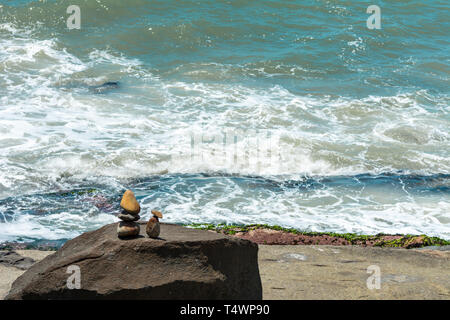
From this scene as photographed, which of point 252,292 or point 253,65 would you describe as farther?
point 253,65

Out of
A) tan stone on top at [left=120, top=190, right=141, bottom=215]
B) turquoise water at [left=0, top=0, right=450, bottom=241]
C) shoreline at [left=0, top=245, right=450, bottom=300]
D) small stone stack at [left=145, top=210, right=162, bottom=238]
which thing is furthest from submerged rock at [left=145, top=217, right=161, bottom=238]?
turquoise water at [left=0, top=0, right=450, bottom=241]

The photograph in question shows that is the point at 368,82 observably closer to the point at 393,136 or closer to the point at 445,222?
the point at 393,136

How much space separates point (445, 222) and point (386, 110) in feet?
22.0

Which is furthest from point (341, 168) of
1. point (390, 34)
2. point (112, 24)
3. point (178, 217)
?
point (112, 24)

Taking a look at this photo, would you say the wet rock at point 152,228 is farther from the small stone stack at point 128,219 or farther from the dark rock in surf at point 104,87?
the dark rock in surf at point 104,87

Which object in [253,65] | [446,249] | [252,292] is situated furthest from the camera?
[253,65]

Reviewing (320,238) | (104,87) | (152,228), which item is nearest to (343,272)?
(320,238)

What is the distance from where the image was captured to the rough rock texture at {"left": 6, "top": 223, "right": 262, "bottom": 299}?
477 centimetres

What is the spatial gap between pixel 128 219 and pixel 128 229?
0.09 meters

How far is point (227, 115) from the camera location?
15.2 metres

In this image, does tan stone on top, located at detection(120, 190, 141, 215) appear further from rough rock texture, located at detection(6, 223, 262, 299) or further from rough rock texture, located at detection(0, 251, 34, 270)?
rough rock texture, located at detection(0, 251, 34, 270)

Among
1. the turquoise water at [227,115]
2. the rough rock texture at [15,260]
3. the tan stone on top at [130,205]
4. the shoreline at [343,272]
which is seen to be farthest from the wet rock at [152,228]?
the turquoise water at [227,115]

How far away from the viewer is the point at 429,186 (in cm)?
1145

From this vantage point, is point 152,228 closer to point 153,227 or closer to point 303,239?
point 153,227
